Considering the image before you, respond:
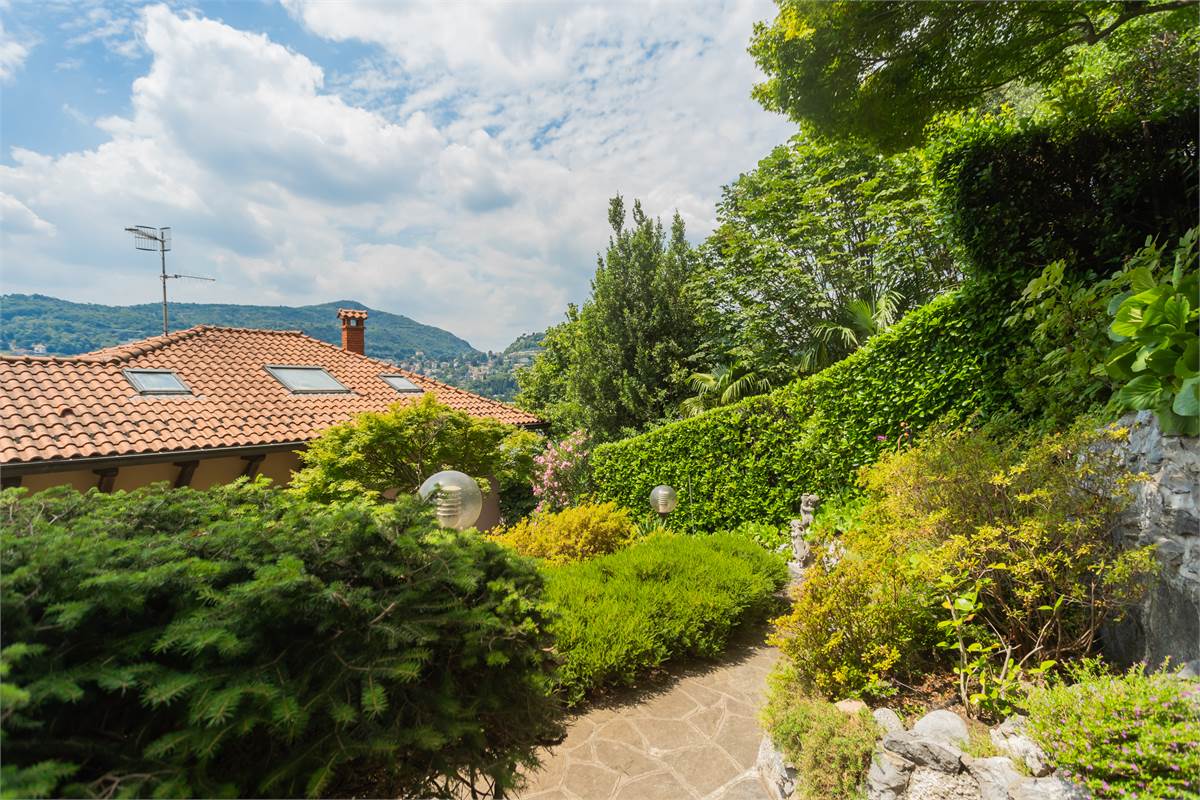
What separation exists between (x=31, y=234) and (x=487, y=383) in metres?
98.9

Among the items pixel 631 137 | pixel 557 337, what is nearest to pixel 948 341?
pixel 631 137

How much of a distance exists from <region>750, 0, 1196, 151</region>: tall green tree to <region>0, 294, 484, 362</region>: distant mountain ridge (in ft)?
24.4

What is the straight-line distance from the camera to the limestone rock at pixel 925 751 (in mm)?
2643

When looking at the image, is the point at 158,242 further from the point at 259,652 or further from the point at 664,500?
the point at 259,652

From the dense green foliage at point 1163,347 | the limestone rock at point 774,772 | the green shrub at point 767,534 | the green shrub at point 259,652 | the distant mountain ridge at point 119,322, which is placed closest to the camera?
the green shrub at point 259,652

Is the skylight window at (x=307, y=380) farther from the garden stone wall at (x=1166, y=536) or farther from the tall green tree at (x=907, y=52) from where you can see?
the garden stone wall at (x=1166, y=536)

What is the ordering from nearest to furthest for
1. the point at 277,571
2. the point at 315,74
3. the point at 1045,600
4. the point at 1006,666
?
the point at 277,571 < the point at 1006,666 < the point at 1045,600 < the point at 315,74

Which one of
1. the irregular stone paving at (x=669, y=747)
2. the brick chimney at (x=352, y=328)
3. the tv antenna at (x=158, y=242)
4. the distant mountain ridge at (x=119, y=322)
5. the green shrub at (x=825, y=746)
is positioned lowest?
the irregular stone paving at (x=669, y=747)

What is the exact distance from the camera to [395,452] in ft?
28.1

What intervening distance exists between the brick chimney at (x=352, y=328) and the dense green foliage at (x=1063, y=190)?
14633 millimetres

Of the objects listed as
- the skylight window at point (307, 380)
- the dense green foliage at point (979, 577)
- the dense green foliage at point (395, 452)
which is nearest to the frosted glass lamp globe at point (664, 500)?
the dense green foliage at point (395, 452)

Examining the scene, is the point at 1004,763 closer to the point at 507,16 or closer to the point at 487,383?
the point at 507,16

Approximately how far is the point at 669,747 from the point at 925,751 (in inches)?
76.9

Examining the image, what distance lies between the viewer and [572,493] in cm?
1269
